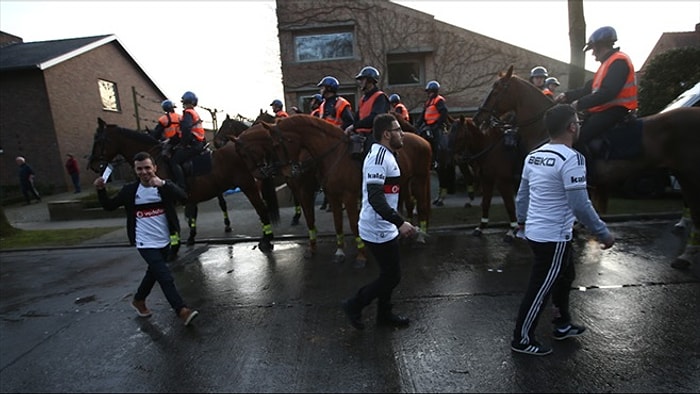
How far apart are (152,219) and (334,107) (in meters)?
3.93

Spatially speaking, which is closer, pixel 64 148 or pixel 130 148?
pixel 130 148

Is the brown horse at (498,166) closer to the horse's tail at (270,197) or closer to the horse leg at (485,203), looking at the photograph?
the horse leg at (485,203)

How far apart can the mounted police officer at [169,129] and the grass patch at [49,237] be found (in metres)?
3.29

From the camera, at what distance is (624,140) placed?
484 centimetres

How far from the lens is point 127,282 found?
Answer: 19.2ft

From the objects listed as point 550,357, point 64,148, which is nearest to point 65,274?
point 550,357

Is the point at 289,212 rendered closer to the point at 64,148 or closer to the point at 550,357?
the point at 550,357

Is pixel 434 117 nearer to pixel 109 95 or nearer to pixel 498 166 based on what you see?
pixel 498 166

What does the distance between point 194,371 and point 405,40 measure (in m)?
21.9

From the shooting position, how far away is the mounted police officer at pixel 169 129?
714cm

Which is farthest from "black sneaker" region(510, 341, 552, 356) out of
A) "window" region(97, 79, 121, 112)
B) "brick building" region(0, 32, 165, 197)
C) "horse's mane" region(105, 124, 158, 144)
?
"window" region(97, 79, 121, 112)

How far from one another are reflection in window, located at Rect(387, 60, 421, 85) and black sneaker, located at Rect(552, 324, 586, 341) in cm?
2142

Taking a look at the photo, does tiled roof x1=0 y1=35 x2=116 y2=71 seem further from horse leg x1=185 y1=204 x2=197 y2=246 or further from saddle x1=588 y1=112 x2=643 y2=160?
saddle x1=588 y1=112 x2=643 y2=160

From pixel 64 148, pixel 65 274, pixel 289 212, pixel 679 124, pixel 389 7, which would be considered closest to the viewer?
pixel 679 124
